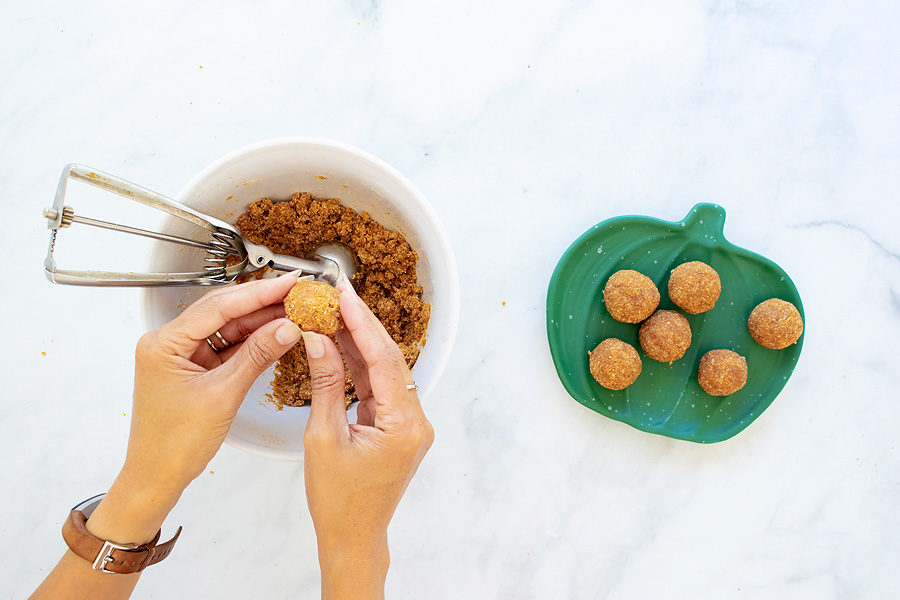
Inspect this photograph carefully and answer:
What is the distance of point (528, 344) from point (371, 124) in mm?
471

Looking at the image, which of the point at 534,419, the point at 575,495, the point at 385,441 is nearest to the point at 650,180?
the point at 534,419

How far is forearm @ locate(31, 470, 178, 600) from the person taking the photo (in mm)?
800

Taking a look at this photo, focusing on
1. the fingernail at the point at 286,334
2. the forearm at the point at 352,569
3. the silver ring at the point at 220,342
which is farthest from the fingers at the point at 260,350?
the forearm at the point at 352,569

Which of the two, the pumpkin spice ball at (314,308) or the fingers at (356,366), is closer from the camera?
the pumpkin spice ball at (314,308)

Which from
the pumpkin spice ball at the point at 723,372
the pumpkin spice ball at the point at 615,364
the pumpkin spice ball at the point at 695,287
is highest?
the pumpkin spice ball at the point at 695,287

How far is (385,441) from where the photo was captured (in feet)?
2.45

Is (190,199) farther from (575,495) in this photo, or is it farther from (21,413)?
(575,495)

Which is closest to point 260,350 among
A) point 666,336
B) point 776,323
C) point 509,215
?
point 509,215

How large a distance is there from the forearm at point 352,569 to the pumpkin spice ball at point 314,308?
276 mm

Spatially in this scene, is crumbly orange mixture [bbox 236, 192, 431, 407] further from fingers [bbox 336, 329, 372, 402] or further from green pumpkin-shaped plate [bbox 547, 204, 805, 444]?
green pumpkin-shaped plate [bbox 547, 204, 805, 444]

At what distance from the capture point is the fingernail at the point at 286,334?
0.73 m

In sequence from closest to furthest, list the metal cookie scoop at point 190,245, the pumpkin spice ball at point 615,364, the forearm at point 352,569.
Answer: the metal cookie scoop at point 190,245, the forearm at point 352,569, the pumpkin spice ball at point 615,364

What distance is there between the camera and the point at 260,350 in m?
0.74

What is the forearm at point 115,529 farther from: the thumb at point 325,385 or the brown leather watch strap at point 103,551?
the thumb at point 325,385
